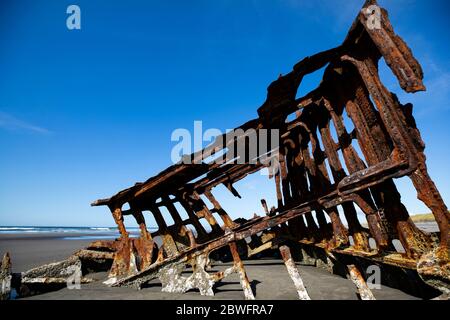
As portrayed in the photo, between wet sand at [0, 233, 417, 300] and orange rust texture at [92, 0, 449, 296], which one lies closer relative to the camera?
orange rust texture at [92, 0, 449, 296]

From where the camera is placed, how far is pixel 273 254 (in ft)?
31.2

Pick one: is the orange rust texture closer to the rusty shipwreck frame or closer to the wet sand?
the rusty shipwreck frame

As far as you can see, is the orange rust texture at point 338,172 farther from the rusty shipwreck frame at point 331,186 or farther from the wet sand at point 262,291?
the wet sand at point 262,291

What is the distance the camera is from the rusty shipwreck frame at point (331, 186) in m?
2.69

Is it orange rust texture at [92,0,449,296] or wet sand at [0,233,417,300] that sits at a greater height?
orange rust texture at [92,0,449,296]

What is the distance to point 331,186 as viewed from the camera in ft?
14.8

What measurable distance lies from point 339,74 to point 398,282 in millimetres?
3513

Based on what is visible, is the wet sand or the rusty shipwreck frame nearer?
the rusty shipwreck frame

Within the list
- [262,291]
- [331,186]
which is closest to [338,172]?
[331,186]

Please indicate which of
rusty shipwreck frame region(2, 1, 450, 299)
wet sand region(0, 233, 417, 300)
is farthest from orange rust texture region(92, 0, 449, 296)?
wet sand region(0, 233, 417, 300)

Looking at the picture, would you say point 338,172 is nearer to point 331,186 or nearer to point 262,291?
point 331,186

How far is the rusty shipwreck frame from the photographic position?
2.69 m
